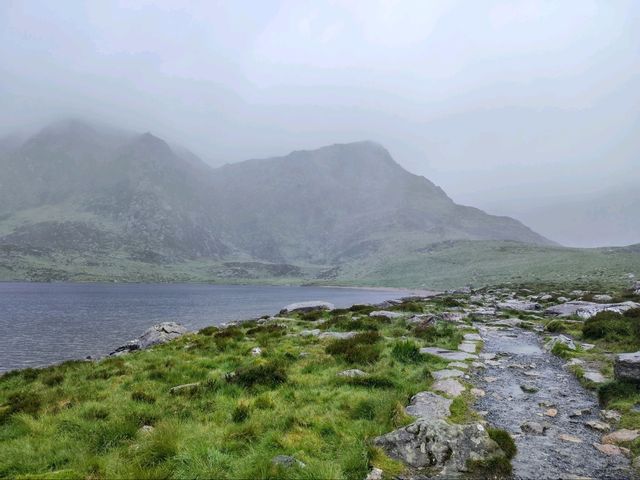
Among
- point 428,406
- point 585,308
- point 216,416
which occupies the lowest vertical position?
point 216,416

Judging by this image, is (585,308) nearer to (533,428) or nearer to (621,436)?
(621,436)

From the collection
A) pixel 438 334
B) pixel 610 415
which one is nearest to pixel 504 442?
pixel 610 415

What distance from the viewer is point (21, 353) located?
37.3 metres

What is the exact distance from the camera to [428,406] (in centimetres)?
1041

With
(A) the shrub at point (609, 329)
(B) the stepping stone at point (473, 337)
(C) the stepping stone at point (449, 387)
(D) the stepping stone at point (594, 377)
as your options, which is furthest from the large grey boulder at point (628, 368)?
(B) the stepping stone at point (473, 337)

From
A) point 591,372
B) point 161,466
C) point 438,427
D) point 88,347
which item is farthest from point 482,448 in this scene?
point 88,347

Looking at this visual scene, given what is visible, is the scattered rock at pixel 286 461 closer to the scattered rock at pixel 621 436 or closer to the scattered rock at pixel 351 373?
the scattered rock at pixel 351 373

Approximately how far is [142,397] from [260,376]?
12.5ft

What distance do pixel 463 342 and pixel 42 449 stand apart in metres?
17.9

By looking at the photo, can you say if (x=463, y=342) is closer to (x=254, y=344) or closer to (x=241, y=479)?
(x=254, y=344)

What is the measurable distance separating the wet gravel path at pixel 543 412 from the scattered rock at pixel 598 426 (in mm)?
184

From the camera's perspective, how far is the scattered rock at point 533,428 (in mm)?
9086

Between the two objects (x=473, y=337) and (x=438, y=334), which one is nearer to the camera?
(x=473, y=337)

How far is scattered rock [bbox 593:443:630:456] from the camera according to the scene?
26.1 ft
